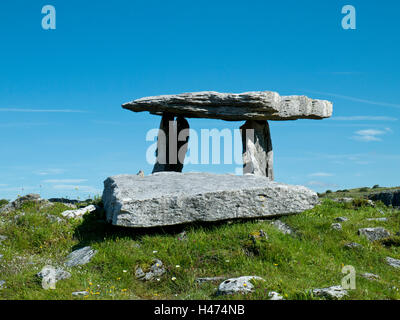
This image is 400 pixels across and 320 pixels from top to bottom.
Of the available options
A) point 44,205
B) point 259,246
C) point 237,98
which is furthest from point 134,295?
point 237,98

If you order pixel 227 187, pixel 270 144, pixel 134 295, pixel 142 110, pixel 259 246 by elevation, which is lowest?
pixel 134 295

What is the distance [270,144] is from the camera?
20.3m

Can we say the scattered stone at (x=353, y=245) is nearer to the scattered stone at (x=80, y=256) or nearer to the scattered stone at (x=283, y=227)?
the scattered stone at (x=283, y=227)

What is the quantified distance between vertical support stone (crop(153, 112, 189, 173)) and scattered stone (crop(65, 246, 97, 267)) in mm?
10779

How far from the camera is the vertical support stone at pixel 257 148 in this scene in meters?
19.2

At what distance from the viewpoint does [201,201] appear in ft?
30.5

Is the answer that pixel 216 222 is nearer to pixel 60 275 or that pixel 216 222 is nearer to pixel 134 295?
pixel 134 295

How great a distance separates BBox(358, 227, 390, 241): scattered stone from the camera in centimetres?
1061

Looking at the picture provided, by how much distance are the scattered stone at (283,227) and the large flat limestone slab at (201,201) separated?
0.33 meters

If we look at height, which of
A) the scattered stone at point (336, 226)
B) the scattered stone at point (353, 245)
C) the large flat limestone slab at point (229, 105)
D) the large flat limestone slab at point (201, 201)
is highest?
the large flat limestone slab at point (229, 105)

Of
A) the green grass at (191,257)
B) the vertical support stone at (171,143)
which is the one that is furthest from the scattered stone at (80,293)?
the vertical support stone at (171,143)

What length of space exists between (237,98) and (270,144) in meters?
3.48

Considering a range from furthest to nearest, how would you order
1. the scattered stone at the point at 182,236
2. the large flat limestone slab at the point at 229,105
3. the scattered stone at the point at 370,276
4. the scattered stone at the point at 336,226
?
the large flat limestone slab at the point at 229,105, the scattered stone at the point at 336,226, the scattered stone at the point at 182,236, the scattered stone at the point at 370,276

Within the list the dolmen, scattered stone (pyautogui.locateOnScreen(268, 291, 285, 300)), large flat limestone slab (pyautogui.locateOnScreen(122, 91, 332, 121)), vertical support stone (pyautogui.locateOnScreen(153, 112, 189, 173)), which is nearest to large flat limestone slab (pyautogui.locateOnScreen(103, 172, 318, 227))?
Result: the dolmen
